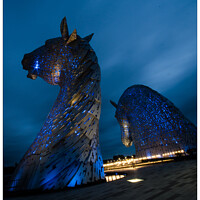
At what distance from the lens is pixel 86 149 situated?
22.1 feet

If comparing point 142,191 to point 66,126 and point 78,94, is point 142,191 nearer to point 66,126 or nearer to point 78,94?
point 66,126

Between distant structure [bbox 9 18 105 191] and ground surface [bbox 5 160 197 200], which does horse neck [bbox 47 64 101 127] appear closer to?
distant structure [bbox 9 18 105 191]

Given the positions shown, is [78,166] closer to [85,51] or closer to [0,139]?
[0,139]

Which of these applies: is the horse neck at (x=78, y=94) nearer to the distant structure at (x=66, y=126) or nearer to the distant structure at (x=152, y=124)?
the distant structure at (x=66, y=126)

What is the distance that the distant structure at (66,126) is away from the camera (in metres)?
5.88

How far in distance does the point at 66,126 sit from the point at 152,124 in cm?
1410

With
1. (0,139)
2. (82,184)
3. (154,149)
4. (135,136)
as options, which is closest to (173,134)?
(154,149)

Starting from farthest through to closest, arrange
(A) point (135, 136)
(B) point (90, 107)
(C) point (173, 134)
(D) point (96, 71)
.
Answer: (A) point (135, 136)
(C) point (173, 134)
(D) point (96, 71)
(B) point (90, 107)

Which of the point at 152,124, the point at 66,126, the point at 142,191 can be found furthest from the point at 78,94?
the point at 152,124

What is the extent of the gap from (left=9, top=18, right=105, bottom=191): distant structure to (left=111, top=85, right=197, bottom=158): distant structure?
11.5 m

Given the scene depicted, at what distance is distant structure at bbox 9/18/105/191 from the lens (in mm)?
5875

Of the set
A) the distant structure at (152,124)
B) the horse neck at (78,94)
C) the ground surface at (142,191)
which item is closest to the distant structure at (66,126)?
the horse neck at (78,94)

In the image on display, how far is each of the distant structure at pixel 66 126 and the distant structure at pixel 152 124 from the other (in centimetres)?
1151

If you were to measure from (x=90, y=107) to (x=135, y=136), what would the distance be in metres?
14.7
